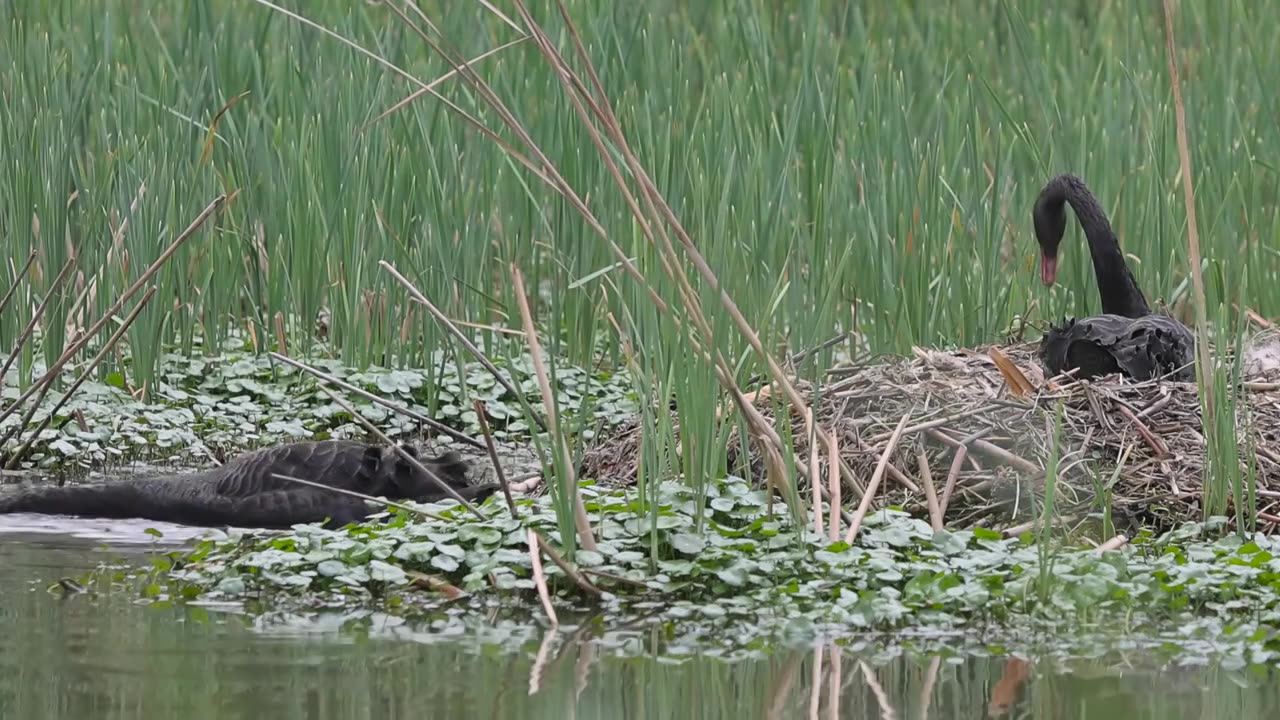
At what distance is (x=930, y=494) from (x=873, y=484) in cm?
17

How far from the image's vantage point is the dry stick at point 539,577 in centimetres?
454

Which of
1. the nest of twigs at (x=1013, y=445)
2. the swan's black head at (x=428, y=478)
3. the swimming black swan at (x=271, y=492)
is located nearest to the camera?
the nest of twigs at (x=1013, y=445)

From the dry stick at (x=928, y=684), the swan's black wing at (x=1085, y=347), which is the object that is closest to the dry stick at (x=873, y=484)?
the swan's black wing at (x=1085, y=347)

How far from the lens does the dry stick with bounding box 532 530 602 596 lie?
4.70 meters

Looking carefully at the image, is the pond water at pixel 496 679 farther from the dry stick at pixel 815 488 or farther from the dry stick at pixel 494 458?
the dry stick at pixel 815 488

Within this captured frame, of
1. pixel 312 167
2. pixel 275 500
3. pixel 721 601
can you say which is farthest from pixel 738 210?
pixel 721 601

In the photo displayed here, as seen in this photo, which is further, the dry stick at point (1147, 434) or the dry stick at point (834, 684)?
the dry stick at point (1147, 434)

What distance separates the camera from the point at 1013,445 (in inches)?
250

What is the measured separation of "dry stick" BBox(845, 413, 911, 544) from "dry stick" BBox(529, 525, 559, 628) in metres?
0.84

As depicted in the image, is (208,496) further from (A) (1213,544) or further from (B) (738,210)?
(A) (1213,544)

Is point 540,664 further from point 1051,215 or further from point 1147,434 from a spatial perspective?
point 1051,215

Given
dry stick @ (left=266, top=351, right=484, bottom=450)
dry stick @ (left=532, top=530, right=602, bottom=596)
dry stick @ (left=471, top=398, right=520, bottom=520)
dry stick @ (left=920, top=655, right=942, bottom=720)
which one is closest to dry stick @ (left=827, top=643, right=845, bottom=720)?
dry stick @ (left=920, top=655, right=942, bottom=720)

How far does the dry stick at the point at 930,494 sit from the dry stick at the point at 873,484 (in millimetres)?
102

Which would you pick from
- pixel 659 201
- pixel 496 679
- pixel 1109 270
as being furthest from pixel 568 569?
pixel 1109 270
